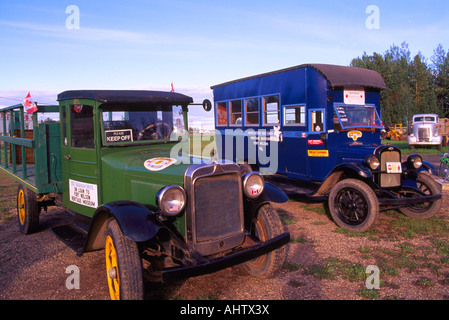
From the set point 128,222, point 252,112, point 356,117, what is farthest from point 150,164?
point 252,112

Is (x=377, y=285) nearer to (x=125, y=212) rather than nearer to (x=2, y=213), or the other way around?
(x=125, y=212)

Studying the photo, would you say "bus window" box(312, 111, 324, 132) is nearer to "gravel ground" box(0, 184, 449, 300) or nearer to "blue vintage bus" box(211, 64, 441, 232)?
"blue vintage bus" box(211, 64, 441, 232)

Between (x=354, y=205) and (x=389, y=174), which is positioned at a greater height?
(x=389, y=174)

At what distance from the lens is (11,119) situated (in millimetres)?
5762

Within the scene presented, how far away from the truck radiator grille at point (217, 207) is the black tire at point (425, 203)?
375 cm

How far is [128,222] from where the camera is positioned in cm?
288

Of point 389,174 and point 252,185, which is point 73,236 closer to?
point 252,185

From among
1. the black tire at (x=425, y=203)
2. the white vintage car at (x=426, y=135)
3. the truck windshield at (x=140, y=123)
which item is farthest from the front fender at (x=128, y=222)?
the white vintage car at (x=426, y=135)

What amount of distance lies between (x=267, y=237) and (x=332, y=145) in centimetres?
327

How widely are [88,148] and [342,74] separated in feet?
15.0

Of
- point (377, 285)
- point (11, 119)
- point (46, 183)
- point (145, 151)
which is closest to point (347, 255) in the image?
point (377, 285)

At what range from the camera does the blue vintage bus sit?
5383 millimetres

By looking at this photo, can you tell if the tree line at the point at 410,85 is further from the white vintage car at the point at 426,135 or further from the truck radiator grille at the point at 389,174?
the truck radiator grille at the point at 389,174

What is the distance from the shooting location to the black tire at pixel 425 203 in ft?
18.3
